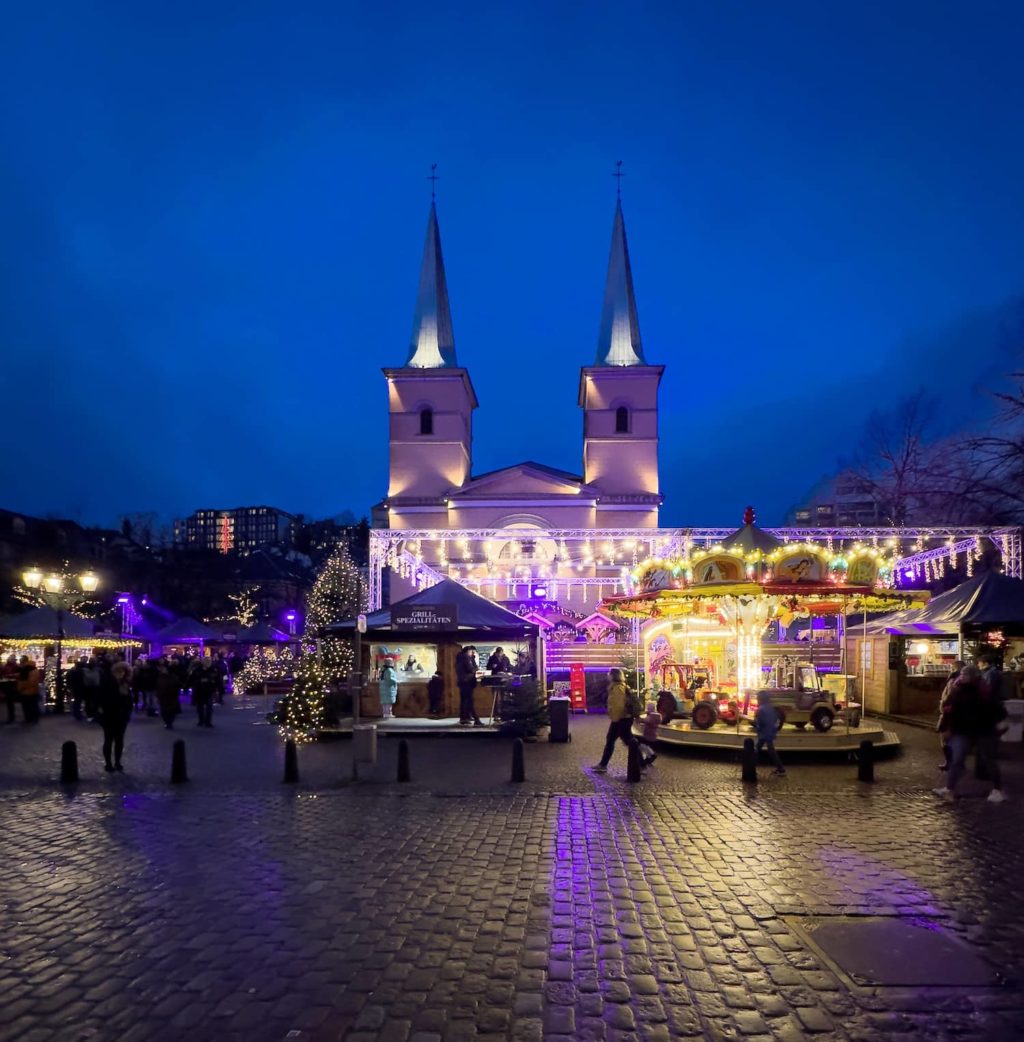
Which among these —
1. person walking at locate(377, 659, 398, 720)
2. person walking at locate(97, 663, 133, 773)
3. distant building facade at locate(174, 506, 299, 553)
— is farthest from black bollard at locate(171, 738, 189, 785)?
distant building facade at locate(174, 506, 299, 553)

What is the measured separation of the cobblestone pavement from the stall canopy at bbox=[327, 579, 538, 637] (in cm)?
792

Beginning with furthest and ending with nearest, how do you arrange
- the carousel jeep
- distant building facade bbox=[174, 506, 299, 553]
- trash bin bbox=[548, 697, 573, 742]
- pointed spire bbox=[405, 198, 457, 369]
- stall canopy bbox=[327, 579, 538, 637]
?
distant building facade bbox=[174, 506, 299, 553], pointed spire bbox=[405, 198, 457, 369], stall canopy bbox=[327, 579, 538, 637], trash bin bbox=[548, 697, 573, 742], the carousel jeep

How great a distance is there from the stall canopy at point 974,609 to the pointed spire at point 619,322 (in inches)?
1302

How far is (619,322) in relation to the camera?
53.1 metres

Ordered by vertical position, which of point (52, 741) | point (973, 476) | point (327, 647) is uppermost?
point (973, 476)

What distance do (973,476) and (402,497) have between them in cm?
3361

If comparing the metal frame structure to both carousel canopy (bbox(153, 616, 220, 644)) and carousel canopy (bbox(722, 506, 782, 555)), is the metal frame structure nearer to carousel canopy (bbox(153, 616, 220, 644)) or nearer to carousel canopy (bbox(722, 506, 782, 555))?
carousel canopy (bbox(722, 506, 782, 555))

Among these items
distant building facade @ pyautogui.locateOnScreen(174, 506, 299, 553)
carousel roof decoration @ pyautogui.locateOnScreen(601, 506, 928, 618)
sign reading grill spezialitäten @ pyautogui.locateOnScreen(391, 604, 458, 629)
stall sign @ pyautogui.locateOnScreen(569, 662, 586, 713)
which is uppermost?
distant building facade @ pyautogui.locateOnScreen(174, 506, 299, 553)

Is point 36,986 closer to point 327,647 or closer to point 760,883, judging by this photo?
point 760,883

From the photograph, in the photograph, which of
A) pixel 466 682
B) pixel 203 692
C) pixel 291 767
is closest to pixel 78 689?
pixel 203 692

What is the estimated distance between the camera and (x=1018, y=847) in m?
7.84

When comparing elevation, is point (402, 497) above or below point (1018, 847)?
above

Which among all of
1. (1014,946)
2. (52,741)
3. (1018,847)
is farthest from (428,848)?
(52,741)

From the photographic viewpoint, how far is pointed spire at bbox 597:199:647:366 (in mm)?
52500
